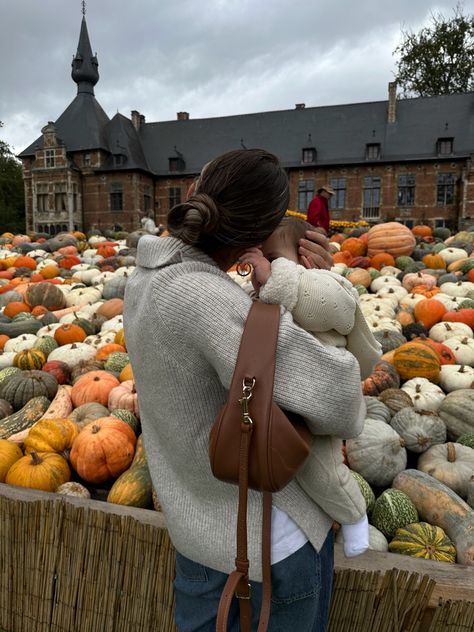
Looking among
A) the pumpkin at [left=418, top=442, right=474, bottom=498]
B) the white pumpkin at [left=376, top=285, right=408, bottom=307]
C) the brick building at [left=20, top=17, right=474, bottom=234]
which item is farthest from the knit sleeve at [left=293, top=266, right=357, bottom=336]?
the brick building at [left=20, top=17, right=474, bottom=234]

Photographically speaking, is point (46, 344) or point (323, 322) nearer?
point (323, 322)

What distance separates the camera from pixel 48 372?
462 cm

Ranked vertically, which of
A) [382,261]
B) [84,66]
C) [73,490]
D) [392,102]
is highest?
[84,66]

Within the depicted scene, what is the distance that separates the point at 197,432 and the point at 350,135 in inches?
1248

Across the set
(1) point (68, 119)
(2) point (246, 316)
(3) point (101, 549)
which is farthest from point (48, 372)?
(1) point (68, 119)

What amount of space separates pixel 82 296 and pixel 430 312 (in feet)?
17.1

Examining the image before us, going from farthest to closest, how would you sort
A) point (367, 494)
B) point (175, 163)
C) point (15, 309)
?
point (175, 163), point (15, 309), point (367, 494)

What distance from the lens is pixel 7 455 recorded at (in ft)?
10.5

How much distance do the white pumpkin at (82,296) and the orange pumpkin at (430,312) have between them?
4.93 metres

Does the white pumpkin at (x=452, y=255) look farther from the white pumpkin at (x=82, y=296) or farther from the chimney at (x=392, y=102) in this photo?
the chimney at (x=392, y=102)

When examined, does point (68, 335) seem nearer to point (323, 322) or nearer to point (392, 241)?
point (323, 322)

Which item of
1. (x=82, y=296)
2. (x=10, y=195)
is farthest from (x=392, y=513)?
(x=10, y=195)

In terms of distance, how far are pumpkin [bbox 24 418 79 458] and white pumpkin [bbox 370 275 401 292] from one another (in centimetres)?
523

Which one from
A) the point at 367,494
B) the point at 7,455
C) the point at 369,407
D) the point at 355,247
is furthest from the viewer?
the point at 355,247
